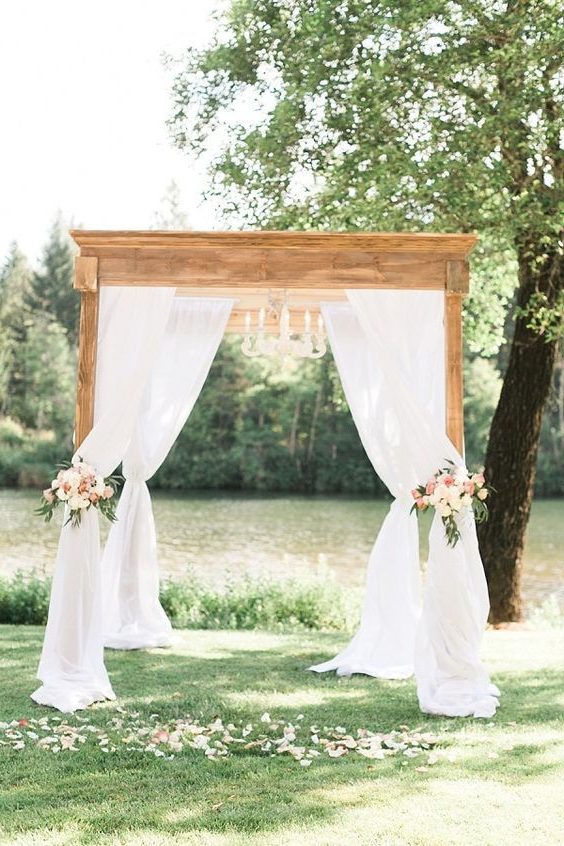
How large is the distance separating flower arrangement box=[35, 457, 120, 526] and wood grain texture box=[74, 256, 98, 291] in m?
1.01

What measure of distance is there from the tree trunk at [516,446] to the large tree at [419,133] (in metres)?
0.01

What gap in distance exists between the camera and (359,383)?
6094mm

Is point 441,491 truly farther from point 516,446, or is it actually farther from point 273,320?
point 516,446

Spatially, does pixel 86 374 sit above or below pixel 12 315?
below

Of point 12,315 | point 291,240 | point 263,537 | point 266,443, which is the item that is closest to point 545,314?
point 291,240

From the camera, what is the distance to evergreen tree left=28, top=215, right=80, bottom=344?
3500 centimetres

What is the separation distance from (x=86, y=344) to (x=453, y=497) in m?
2.20

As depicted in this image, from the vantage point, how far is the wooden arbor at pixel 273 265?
5.25 m

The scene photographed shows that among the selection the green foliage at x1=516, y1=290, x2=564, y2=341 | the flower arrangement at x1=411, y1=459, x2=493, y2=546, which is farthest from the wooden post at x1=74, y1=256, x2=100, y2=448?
the green foliage at x1=516, y1=290, x2=564, y2=341

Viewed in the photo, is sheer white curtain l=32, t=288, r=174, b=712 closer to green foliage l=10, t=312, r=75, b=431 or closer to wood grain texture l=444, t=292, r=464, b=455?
Result: wood grain texture l=444, t=292, r=464, b=455

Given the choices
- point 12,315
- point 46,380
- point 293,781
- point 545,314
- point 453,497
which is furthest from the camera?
point 12,315

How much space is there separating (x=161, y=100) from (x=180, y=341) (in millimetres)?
3941

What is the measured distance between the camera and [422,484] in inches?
205

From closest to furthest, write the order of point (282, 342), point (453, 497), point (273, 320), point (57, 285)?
point (453, 497)
point (282, 342)
point (273, 320)
point (57, 285)
